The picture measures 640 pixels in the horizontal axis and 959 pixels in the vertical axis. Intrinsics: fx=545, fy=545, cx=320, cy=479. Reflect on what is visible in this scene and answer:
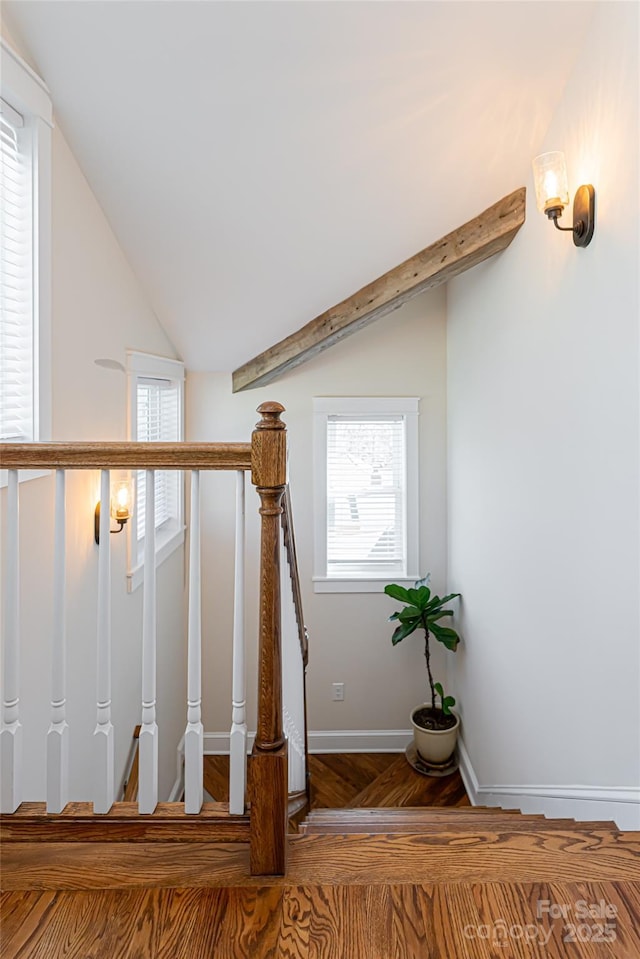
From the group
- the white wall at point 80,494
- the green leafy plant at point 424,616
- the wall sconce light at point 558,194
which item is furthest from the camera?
the green leafy plant at point 424,616

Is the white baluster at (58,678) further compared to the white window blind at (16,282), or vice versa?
the white window blind at (16,282)

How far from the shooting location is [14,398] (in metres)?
1.89

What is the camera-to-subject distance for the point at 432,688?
3635mm

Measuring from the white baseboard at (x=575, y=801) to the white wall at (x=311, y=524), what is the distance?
4.35 feet

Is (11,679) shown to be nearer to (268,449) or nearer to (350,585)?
(268,449)

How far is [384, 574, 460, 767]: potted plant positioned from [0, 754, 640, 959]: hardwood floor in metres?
2.36

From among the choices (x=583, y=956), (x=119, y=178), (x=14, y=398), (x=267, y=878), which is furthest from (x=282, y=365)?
(x=583, y=956)

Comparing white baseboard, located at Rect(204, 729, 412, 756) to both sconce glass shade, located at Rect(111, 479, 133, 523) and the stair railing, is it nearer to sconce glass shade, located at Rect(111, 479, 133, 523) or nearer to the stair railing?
sconce glass shade, located at Rect(111, 479, 133, 523)

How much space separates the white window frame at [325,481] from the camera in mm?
4035

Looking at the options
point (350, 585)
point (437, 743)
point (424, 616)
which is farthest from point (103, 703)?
point (350, 585)

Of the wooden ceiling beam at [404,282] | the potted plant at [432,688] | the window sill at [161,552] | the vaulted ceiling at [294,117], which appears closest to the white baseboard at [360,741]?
the potted plant at [432,688]

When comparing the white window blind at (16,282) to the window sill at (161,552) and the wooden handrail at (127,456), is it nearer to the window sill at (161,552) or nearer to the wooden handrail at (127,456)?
the wooden handrail at (127,456)

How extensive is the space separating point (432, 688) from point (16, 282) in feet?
10.7

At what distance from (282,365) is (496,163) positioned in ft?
5.73
